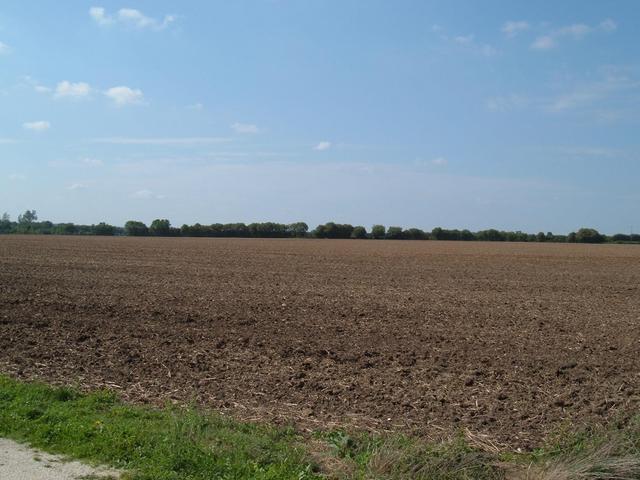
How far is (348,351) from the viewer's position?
11.7 m

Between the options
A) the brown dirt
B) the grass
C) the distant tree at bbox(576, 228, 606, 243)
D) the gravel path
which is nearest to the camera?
the gravel path

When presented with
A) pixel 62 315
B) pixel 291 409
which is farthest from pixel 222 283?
pixel 291 409

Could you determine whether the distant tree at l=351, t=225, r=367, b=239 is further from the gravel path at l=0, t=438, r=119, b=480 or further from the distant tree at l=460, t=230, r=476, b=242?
the gravel path at l=0, t=438, r=119, b=480

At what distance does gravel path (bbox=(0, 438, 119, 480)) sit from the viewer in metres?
5.34

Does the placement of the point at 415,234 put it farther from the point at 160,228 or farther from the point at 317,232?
the point at 160,228

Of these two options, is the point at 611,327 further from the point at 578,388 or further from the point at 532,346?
the point at 578,388

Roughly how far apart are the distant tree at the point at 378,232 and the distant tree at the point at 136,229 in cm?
4931

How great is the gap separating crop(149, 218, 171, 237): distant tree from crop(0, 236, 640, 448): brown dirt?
4354 inches

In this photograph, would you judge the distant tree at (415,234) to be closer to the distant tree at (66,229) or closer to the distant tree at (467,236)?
the distant tree at (467,236)

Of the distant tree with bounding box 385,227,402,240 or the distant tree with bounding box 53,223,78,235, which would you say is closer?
the distant tree with bounding box 385,227,402,240

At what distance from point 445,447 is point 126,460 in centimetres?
316

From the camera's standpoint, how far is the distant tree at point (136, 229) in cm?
13212

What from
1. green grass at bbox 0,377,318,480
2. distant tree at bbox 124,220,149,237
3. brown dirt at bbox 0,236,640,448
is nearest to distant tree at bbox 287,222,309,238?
distant tree at bbox 124,220,149,237

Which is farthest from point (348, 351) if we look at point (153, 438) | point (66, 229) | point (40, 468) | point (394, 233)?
point (66, 229)
